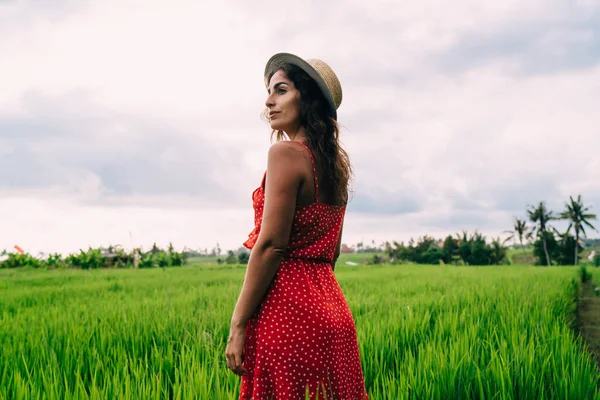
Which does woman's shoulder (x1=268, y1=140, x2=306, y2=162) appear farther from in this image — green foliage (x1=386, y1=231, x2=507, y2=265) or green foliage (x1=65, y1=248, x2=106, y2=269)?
green foliage (x1=386, y1=231, x2=507, y2=265)

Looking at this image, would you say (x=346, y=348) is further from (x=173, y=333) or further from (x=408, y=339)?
(x=173, y=333)

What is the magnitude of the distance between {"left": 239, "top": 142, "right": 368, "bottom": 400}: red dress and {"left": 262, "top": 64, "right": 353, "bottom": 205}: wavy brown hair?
0.08 metres

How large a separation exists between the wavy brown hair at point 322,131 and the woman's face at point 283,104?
0.02 metres

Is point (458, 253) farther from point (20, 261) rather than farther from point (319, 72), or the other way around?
point (319, 72)

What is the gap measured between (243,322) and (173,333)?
239cm

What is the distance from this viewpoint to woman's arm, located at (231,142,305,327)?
4.34 feet

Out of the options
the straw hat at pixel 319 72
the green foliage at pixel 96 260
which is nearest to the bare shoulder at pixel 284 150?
the straw hat at pixel 319 72

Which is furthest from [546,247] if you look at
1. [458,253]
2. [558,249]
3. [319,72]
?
[319,72]

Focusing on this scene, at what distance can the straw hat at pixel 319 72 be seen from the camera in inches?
59.6

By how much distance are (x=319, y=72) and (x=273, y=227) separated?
0.59 meters

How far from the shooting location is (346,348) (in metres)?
1.47

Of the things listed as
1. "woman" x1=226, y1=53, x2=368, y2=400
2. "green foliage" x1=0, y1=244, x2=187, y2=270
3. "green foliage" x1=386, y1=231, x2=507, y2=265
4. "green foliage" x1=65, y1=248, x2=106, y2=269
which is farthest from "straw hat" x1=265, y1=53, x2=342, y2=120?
"green foliage" x1=386, y1=231, x2=507, y2=265

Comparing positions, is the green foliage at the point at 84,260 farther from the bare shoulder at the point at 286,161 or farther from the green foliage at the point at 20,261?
the bare shoulder at the point at 286,161

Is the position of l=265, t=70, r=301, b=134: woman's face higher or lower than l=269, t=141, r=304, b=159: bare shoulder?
higher
